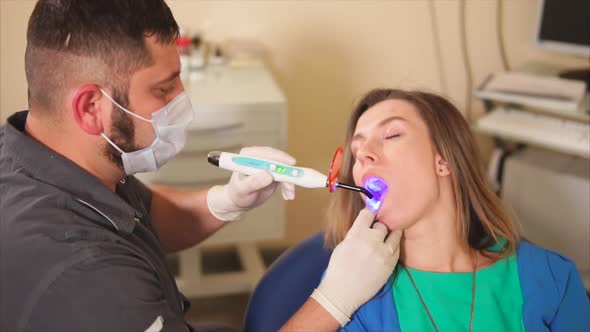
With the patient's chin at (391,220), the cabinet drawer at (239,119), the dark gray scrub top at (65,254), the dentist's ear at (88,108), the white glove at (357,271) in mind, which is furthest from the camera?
the cabinet drawer at (239,119)

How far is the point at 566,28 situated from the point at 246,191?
4.99 ft

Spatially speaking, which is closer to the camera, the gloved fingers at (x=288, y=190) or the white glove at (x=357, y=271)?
the white glove at (x=357, y=271)

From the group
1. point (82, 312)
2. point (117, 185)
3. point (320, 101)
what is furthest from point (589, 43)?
point (82, 312)

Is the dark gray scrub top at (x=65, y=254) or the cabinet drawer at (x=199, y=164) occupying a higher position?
the dark gray scrub top at (x=65, y=254)

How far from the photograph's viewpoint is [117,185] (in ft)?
4.48

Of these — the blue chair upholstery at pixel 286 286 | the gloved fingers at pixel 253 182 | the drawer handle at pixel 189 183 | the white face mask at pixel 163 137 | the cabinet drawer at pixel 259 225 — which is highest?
the white face mask at pixel 163 137

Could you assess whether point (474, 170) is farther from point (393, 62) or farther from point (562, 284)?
point (393, 62)

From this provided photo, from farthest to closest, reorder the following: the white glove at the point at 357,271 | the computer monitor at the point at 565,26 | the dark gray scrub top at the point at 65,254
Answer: the computer monitor at the point at 565,26 → the white glove at the point at 357,271 → the dark gray scrub top at the point at 65,254

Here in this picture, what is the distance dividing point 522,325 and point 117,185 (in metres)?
0.97

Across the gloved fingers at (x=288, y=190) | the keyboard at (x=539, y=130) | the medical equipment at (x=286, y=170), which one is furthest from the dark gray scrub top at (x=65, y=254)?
the keyboard at (x=539, y=130)

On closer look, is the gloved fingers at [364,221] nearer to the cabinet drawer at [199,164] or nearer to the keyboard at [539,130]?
the cabinet drawer at [199,164]

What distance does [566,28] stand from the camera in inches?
87.7

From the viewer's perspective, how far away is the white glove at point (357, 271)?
1.24 metres

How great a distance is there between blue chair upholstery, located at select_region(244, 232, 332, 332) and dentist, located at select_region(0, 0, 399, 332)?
0.68 ft
